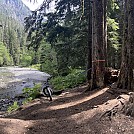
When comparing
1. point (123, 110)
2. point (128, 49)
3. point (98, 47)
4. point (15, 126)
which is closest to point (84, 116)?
point (123, 110)

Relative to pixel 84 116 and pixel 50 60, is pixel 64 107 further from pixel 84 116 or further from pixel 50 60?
pixel 50 60

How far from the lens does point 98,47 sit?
9.93 m

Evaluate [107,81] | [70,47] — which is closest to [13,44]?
[70,47]

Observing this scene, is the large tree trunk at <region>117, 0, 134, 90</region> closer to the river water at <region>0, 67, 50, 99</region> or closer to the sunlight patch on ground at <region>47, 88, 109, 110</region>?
the sunlight patch on ground at <region>47, 88, 109, 110</region>

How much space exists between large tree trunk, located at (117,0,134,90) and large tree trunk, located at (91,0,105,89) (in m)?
1.08

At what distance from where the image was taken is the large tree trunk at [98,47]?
9.85m

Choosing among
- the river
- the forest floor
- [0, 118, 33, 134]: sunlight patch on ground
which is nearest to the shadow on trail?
the forest floor

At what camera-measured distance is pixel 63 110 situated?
301 inches

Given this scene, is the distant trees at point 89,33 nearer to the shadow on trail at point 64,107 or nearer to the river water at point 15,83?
the shadow on trail at point 64,107

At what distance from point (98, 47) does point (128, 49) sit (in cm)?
151

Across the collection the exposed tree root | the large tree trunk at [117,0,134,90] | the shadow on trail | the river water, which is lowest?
the river water

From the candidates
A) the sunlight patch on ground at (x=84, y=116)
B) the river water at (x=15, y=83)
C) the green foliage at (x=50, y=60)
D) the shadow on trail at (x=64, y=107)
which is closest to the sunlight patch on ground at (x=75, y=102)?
the shadow on trail at (x=64, y=107)

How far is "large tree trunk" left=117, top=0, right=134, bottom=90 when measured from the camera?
856 centimetres

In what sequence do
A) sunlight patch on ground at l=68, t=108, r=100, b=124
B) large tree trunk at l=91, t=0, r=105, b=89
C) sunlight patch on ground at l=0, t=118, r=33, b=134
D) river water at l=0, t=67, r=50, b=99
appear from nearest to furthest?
sunlight patch on ground at l=0, t=118, r=33, b=134 < sunlight patch on ground at l=68, t=108, r=100, b=124 < large tree trunk at l=91, t=0, r=105, b=89 < river water at l=0, t=67, r=50, b=99
